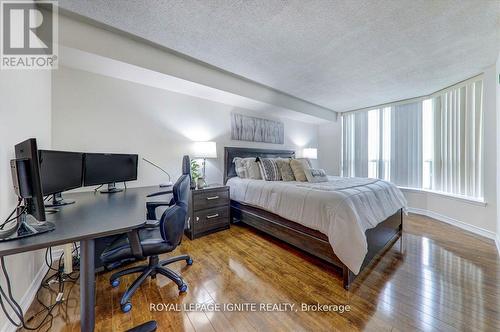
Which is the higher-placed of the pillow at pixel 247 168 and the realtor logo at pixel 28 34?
the realtor logo at pixel 28 34

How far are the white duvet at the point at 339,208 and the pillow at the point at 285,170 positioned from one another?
54cm

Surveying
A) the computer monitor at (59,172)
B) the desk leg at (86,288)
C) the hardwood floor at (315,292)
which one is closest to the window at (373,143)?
the hardwood floor at (315,292)

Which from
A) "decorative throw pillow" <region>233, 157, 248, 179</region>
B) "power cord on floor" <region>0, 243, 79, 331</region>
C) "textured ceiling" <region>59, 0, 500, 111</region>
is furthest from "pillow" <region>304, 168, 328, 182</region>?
"power cord on floor" <region>0, 243, 79, 331</region>

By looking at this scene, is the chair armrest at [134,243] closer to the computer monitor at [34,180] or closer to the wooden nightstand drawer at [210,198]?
the computer monitor at [34,180]

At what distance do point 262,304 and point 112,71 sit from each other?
2.97m

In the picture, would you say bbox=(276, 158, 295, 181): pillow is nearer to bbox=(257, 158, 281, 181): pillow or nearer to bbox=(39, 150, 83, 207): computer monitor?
bbox=(257, 158, 281, 181): pillow

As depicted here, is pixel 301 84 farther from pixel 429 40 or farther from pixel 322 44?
pixel 429 40

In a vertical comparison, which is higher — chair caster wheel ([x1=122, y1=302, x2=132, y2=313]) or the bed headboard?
the bed headboard

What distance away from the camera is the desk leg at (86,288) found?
1068 millimetres

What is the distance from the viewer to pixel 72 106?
2176 mm

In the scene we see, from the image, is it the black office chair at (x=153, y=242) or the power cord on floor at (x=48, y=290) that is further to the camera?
the black office chair at (x=153, y=242)

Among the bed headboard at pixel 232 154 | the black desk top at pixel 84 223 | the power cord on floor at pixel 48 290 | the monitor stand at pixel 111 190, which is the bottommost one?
the power cord on floor at pixel 48 290

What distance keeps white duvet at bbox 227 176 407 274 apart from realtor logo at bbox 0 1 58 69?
251cm

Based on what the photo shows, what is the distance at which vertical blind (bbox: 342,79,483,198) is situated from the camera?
3.07 meters
